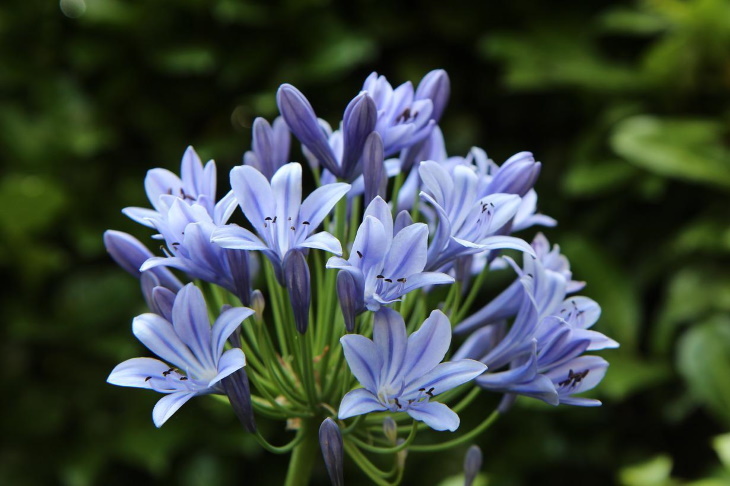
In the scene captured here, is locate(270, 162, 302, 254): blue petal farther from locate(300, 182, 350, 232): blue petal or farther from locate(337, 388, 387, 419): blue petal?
locate(337, 388, 387, 419): blue petal

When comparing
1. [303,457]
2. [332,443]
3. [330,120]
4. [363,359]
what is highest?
[363,359]

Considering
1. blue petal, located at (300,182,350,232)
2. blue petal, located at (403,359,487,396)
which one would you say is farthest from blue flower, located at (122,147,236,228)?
blue petal, located at (403,359,487,396)

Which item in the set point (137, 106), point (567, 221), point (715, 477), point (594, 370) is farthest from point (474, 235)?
point (137, 106)

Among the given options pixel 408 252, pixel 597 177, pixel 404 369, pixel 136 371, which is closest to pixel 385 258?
pixel 408 252

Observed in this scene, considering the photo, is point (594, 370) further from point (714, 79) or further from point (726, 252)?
point (714, 79)

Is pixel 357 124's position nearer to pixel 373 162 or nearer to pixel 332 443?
pixel 373 162

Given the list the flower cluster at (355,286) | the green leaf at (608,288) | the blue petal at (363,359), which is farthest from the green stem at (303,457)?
the green leaf at (608,288)
